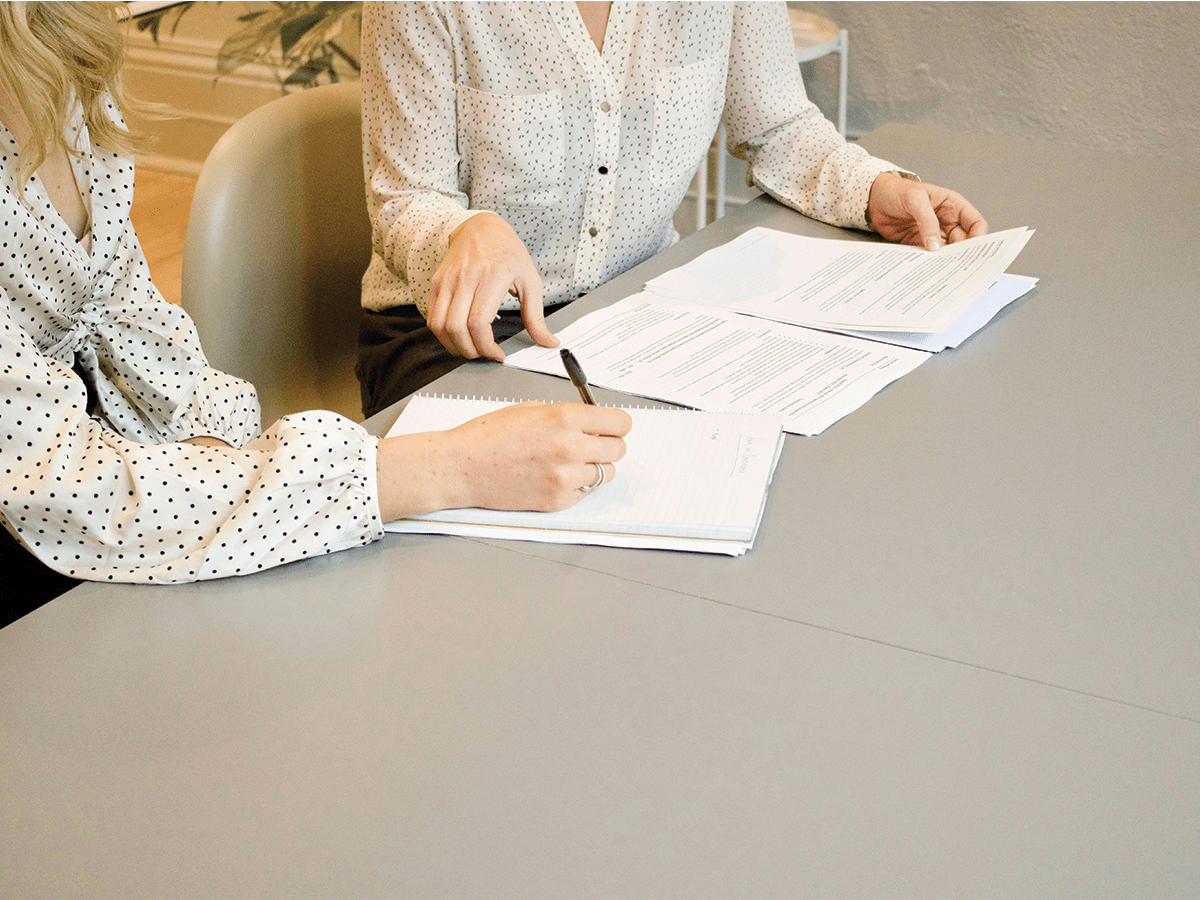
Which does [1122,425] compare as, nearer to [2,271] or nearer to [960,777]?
[960,777]

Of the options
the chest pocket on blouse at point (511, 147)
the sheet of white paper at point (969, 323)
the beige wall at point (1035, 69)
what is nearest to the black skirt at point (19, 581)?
the chest pocket on blouse at point (511, 147)

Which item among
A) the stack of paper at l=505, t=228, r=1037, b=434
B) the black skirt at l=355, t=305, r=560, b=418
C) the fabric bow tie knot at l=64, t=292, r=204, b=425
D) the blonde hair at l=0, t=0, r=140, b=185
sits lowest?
the black skirt at l=355, t=305, r=560, b=418

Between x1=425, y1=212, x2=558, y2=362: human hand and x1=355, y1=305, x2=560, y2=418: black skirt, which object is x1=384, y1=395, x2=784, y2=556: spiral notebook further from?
x1=355, y1=305, x2=560, y2=418: black skirt

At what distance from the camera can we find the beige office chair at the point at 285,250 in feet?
3.84

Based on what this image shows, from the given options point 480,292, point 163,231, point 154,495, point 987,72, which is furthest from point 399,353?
point 987,72

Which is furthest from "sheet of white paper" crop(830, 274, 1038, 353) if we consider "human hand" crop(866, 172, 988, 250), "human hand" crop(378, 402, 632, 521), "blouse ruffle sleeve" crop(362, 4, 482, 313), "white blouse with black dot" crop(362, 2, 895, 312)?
"blouse ruffle sleeve" crop(362, 4, 482, 313)

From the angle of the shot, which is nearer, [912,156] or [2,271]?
[2,271]

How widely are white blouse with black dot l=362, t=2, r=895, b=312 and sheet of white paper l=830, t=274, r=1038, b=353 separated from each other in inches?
9.2

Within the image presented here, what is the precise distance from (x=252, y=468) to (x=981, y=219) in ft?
2.87

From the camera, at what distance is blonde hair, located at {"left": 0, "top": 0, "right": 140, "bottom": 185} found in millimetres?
738

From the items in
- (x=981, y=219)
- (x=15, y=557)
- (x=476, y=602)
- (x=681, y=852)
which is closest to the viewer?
(x=681, y=852)

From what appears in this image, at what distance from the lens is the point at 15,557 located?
0.93 metres

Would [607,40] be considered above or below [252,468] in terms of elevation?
above

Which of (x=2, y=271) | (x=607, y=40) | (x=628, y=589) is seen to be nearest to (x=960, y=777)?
(x=628, y=589)
